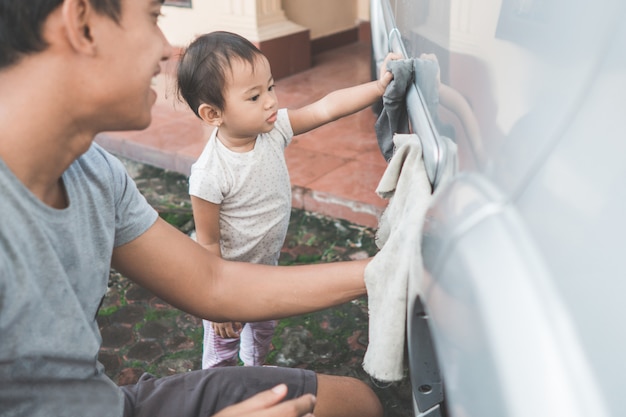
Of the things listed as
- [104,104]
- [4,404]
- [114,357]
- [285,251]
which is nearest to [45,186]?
[104,104]

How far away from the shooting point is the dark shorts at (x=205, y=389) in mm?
1343

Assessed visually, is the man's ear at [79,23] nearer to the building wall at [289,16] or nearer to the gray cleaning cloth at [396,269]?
the gray cleaning cloth at [396,269]

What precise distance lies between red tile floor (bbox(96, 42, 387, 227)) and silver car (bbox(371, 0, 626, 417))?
7.15 feet

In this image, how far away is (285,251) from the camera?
3.00 meters

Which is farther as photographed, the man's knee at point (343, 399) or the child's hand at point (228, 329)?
the child's hand at point (228, 329)

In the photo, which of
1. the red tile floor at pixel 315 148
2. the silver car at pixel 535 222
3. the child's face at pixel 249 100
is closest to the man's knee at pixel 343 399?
the silver car at pixel 535 222

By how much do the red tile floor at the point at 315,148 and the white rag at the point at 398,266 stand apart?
1874 mm

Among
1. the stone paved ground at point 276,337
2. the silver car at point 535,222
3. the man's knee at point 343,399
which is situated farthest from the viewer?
the stone paved ground at point 276,337

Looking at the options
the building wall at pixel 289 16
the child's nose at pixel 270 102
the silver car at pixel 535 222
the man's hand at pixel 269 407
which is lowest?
the building wall at pixel 289 16

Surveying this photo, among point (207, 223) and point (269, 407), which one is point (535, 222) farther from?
point (207, 223)

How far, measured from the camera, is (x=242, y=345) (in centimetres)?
205

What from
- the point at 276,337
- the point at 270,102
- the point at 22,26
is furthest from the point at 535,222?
the point at 276,337

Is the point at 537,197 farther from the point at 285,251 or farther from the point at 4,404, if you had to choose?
the point at 285,251

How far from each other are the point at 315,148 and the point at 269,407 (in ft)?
9.18
